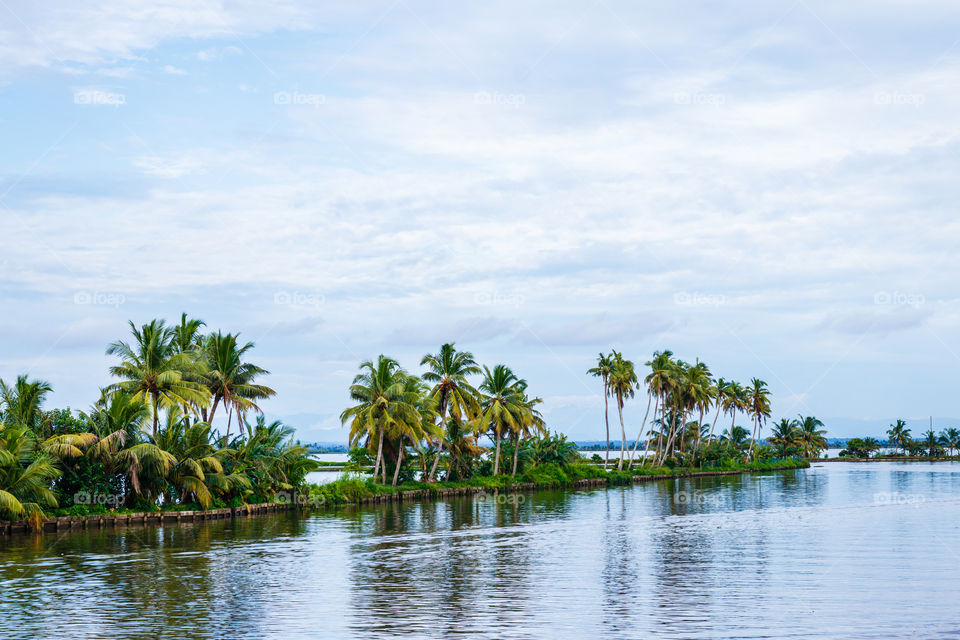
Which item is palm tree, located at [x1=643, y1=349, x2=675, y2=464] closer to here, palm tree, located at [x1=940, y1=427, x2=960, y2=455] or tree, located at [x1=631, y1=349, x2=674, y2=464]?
tree, located at [x1=631, y1=349, x2=674, y2=464]

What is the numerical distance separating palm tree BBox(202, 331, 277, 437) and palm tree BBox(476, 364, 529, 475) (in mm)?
24051

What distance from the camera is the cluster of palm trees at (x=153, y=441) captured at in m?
40.3

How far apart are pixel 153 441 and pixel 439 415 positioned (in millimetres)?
26342

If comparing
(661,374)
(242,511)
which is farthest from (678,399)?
(242,511)

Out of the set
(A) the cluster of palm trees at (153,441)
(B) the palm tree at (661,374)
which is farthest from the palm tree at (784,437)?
(A) the cluster of palm trees at (153,441)

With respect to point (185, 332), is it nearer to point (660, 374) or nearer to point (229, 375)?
point (229, 375)

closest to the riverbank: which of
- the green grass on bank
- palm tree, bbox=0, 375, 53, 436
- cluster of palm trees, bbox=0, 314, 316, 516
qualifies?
the green grass on bank

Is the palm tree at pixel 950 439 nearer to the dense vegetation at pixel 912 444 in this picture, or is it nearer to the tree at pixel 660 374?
the dense vegetation at pixel 912 444

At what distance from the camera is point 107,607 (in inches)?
918

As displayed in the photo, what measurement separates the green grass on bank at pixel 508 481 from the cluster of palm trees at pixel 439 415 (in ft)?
4.97

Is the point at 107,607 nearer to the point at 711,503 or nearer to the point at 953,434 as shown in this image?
the point at 711,503

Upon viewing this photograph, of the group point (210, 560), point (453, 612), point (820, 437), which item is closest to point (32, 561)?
point (210, 560)

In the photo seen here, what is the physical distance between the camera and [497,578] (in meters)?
28.2

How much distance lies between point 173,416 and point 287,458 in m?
10.2
